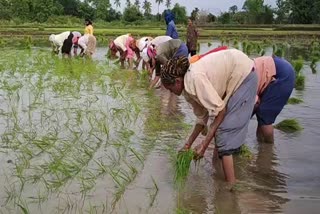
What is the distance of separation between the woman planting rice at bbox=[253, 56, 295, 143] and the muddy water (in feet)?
1.54

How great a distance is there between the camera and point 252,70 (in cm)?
360

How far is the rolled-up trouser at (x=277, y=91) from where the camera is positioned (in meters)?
4.52

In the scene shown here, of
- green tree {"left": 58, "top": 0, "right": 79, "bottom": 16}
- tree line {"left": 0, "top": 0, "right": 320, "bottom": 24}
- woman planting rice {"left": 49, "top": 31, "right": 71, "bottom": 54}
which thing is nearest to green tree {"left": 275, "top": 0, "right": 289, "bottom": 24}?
tree line {"left": 0, "top": 0, "right": 320, "bottom": 24}

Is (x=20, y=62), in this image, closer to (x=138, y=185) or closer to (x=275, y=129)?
(x=275, y=129)

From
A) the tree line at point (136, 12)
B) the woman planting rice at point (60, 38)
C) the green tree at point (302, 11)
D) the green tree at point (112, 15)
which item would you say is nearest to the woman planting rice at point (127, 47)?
the woman planting rice at point (60, 38)

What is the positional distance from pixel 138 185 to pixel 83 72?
704 cm

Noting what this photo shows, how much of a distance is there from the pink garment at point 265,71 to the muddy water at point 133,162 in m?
0.71

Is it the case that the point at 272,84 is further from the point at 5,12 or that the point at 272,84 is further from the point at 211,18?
the point at 211,18

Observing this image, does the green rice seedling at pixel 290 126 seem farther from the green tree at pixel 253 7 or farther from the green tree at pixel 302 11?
the green tree at pixel 253 7

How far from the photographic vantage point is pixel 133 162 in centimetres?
434

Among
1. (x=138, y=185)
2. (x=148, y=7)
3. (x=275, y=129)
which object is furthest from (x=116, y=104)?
(x=148, y=7)

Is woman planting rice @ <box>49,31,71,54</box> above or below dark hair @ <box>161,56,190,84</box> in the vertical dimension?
below

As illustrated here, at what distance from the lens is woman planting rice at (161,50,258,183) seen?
3282mm

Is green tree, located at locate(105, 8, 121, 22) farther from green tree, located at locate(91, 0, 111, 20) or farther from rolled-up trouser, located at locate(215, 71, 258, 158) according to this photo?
rolled-up trouser, located at locate(215, 71, 258, 158)
